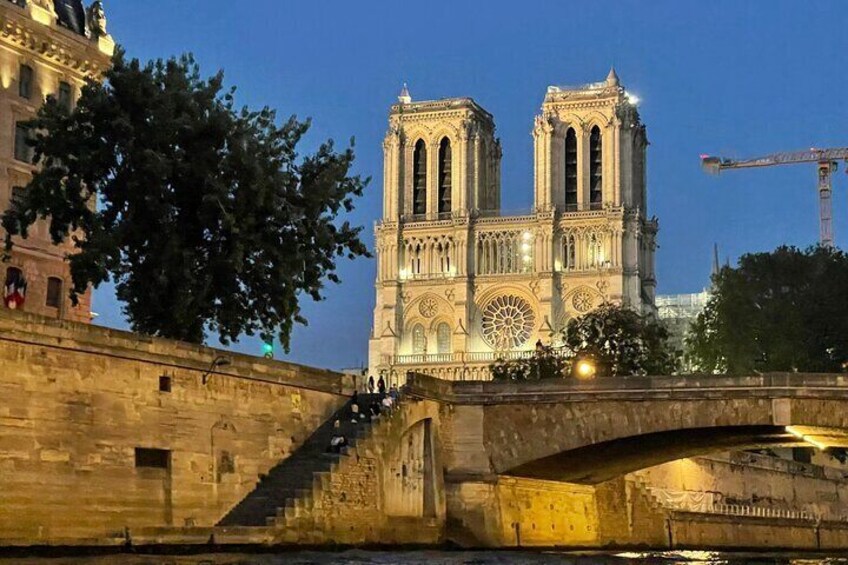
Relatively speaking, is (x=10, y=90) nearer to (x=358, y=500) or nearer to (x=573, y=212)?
(x=358, y=500)

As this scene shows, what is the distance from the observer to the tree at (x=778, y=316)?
7569cm

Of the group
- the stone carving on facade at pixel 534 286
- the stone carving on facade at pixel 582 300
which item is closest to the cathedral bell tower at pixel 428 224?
the stone carving on facade at pixel 534 286

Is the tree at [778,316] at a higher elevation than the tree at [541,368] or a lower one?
higher

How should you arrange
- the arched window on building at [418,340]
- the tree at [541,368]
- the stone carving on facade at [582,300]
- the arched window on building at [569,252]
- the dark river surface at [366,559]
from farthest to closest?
the arched window on building at [418,340], the arched window on building at [569,252], the stone carving on facade at [582,300], the tree at [541,368], the dark river surface at [366,559]

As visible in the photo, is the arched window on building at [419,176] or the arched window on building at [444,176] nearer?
the arched window on building at [444,176]

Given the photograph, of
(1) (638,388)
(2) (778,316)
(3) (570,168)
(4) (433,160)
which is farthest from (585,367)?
(4) (433,160)

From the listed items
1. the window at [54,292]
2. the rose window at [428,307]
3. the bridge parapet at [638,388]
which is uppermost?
the rose window at [428,307]

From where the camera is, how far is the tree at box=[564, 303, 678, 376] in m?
79.6

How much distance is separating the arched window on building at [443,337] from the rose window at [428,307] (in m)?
1.28

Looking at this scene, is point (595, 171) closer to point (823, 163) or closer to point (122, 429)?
point (823, 163)

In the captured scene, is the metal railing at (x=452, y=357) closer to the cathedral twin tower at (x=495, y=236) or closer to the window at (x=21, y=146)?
the cathedral twin tower at (x=495, y=236)

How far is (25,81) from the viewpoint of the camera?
57.1 m

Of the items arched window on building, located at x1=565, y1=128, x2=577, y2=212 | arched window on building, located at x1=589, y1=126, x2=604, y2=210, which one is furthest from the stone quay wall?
arched window on building, located at x1=565, y1=128, x2=577, y2=212

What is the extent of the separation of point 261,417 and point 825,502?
4930cm
